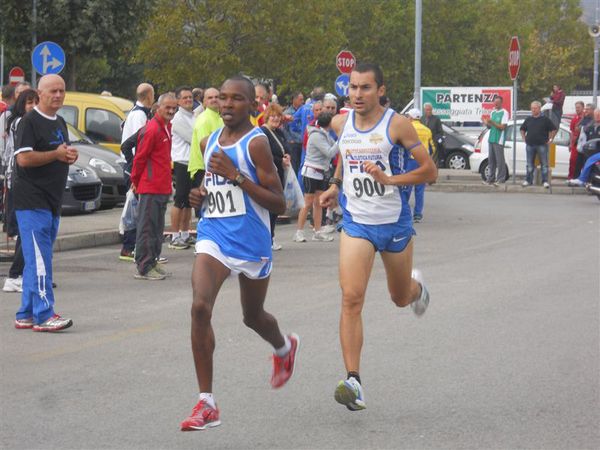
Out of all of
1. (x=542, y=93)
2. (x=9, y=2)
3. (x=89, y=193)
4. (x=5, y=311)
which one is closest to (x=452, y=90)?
(x=9, y=2)

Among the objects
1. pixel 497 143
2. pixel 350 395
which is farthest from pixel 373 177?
pixel 497 143

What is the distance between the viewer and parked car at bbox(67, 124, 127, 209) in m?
19.1

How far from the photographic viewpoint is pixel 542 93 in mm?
84125

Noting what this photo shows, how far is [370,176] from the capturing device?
23.8ft

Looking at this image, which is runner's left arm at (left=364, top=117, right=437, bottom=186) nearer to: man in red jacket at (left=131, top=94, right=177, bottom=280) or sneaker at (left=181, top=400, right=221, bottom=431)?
sneaker at (left=181, top=400, right=221, bottom=431)

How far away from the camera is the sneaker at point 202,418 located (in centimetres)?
611

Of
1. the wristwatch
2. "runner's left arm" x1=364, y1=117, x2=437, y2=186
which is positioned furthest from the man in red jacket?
the wristwatch

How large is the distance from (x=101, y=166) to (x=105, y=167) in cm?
7

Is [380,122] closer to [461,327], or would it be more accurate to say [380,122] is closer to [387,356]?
[387,356]

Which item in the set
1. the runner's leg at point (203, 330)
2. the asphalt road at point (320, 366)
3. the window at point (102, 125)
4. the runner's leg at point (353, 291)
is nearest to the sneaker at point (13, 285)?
the asphalt road at point (320, 366)

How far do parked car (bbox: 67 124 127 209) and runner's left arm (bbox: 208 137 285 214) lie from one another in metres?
12.3

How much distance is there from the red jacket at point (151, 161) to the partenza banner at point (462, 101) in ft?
82.2

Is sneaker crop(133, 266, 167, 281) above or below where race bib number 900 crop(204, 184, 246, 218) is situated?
below

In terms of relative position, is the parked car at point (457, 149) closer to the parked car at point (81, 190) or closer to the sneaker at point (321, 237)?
the parked car at point (81, 190)
